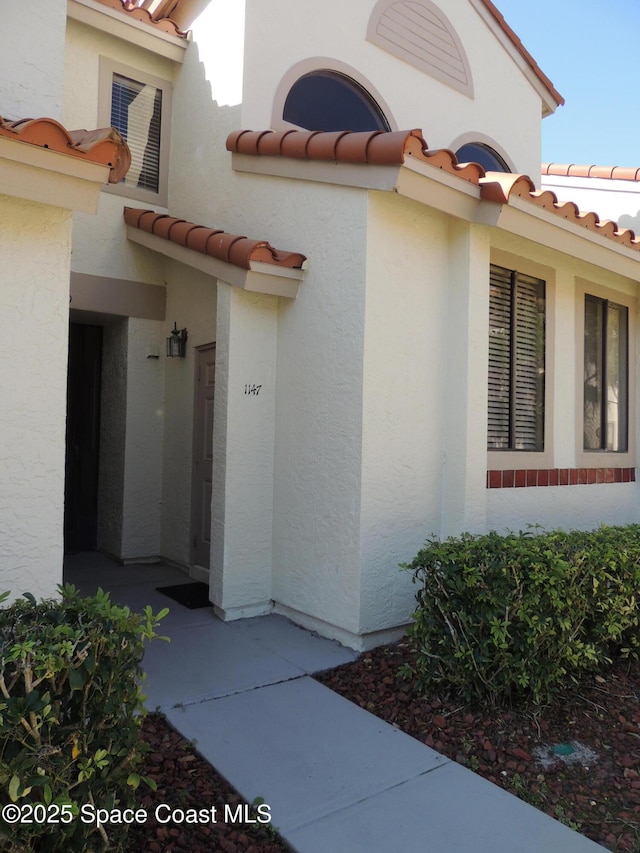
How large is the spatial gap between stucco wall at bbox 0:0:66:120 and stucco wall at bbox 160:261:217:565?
2426 millimetres

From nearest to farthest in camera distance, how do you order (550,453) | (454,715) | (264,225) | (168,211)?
1. (454,715)
2. (264,225)
3. (550,453)
4. (168,211)

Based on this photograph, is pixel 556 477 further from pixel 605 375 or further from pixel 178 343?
pixel 178 343

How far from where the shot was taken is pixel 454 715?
374cm

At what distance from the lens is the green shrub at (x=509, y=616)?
370 cm

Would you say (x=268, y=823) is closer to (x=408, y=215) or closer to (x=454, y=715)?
(x=454, y=715)

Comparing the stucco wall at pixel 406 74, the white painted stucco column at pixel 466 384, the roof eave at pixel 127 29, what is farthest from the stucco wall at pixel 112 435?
the white painted stucco column at pixel 466 384

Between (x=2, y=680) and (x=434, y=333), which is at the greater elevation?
(x=434, y=333)

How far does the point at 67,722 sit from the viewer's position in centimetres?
229

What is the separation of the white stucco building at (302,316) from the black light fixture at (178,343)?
0.28 ft

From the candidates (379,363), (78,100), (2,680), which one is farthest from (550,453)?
(78,100)

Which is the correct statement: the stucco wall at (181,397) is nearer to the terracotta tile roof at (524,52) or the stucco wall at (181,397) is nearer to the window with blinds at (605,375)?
the window with blinds at (605,375)

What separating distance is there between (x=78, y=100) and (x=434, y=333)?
442 cm

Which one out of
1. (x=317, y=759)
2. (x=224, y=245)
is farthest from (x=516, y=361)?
(x=317, y=759)

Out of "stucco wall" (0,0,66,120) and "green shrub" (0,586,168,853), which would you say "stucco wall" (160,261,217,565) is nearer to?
"stucco wall" (0,0,66,120)
